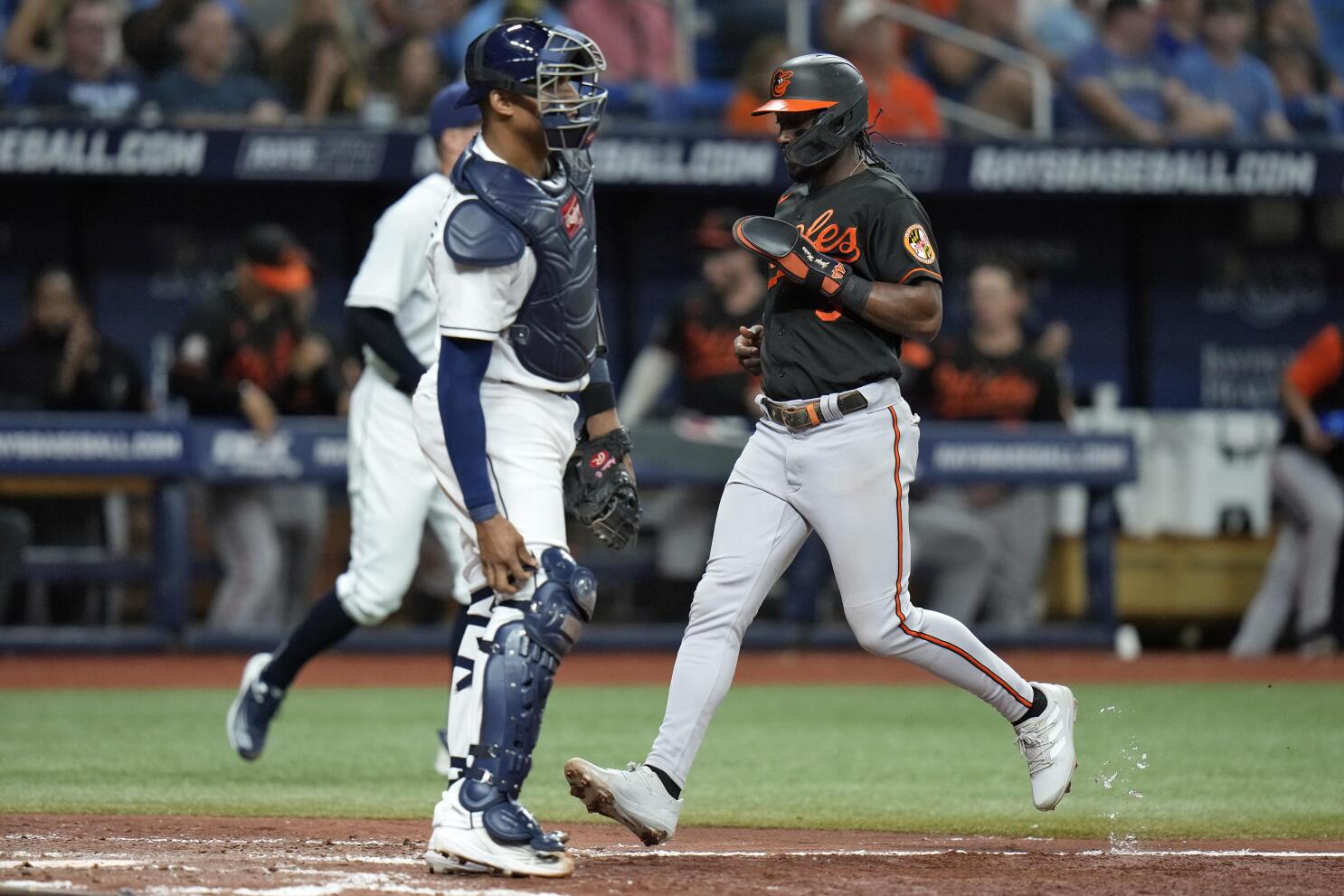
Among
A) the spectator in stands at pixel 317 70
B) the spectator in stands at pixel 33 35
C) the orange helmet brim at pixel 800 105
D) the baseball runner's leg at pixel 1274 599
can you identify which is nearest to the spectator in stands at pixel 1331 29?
the baseball runner's leg at pixel 1274 599

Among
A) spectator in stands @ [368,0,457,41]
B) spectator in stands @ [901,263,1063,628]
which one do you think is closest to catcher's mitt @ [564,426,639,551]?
spectator in stands @ [901,263,1063,628]

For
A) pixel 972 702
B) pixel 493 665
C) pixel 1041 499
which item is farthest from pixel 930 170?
pixel 493 665

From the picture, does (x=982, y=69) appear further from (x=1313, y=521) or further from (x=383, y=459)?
(x=383, y=459)

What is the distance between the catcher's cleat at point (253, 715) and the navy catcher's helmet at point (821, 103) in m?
2.64

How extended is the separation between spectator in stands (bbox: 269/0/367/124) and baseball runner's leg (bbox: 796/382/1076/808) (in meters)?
7.43

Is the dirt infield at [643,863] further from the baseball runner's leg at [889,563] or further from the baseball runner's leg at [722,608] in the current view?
the baseball runner's leg at [889,563]

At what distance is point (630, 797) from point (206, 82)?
792 centimetres

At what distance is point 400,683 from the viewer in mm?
9500

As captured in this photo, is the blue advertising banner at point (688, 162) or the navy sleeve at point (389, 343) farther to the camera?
the blue advertising banner at point (688, 162)

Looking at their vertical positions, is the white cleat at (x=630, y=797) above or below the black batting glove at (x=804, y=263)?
below

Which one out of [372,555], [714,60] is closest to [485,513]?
[372,555]

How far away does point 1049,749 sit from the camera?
4816mm

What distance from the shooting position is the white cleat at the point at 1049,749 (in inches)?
188

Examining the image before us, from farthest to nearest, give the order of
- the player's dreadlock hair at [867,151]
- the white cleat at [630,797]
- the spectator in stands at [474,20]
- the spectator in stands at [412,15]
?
1. the spectator in stands at [412,15]
2. the spectator in stands at [474,20]
3. the player's dreadlock hair at [867,151]
4. the white cleat at [630,797]
